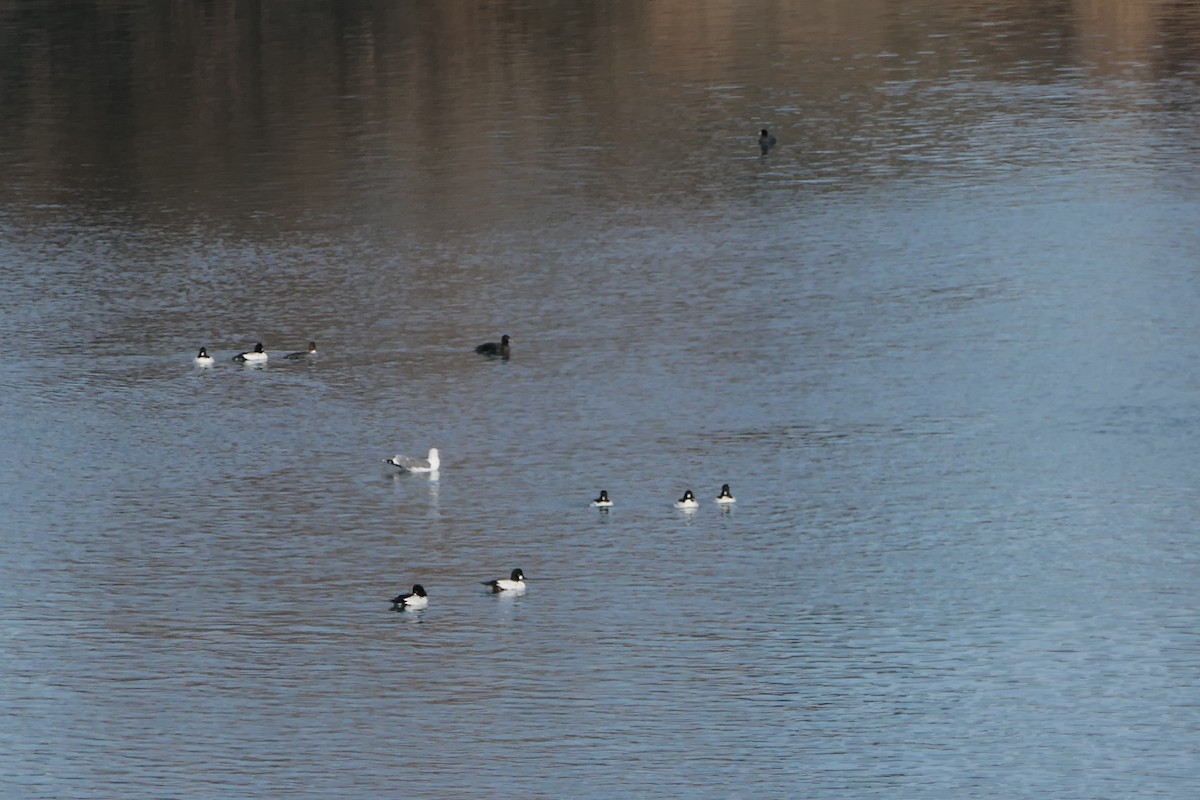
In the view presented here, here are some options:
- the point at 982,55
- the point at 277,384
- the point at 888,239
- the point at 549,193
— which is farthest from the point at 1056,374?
the point at 982,55

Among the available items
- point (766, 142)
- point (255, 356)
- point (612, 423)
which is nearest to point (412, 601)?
point (612, 423)

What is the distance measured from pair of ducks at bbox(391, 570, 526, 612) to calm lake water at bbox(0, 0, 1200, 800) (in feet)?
1.21

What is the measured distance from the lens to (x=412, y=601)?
37.2 m

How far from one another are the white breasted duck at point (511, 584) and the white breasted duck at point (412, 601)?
4.14 ft

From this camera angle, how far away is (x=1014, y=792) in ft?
99.5

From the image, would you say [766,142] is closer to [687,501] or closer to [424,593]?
[687,501]

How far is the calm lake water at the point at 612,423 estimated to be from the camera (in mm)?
32906

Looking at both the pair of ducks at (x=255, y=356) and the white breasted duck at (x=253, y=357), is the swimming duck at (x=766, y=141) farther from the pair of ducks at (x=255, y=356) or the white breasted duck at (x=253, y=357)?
the white breasted duck at (x=253, y=357)

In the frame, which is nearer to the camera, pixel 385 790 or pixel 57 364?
pixel 385 790

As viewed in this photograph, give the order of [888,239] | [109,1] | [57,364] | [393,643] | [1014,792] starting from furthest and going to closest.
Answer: [109,1], [888,239], [57,364], [393,643], [1014,792]

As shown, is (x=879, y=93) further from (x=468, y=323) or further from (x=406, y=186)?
(x=468, y=323)

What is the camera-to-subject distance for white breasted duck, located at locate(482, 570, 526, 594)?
37719 mm

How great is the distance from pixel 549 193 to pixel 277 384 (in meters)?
18.6

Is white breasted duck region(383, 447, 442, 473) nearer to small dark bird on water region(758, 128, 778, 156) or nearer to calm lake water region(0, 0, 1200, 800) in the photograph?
calm lake water region(0, 0, 1200, 800)
